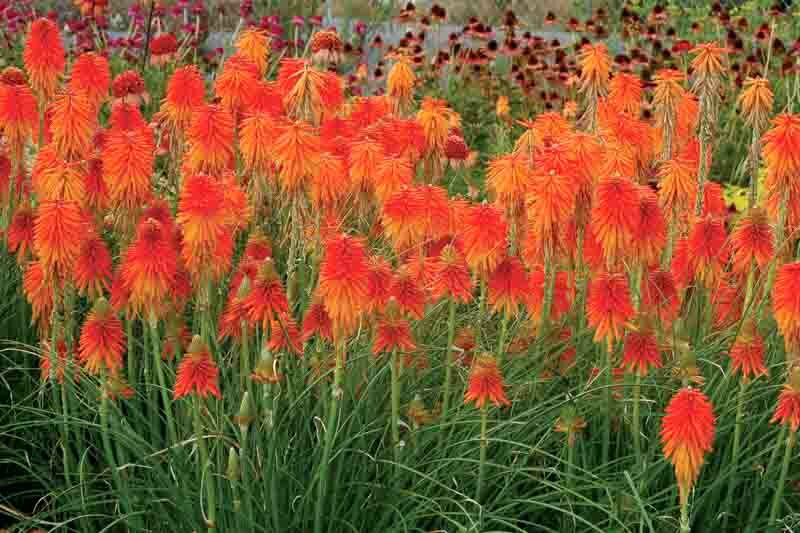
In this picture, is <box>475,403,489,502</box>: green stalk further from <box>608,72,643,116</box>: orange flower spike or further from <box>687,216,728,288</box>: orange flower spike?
<box>608,72,643,116</box>: orange flower spike

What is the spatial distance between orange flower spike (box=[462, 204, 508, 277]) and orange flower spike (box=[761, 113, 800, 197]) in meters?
0.64

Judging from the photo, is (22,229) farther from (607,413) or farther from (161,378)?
(607,413)

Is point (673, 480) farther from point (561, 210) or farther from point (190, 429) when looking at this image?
point (190, 429)

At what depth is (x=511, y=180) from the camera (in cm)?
290

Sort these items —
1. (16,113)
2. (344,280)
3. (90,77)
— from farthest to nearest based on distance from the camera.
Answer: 1. (90,77)
2. (16,113)
3. (344,280)

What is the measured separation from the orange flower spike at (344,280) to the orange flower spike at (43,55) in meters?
1.53

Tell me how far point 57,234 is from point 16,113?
0.88 m

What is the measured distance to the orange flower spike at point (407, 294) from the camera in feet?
8.77

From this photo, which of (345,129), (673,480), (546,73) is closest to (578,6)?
(546,73)

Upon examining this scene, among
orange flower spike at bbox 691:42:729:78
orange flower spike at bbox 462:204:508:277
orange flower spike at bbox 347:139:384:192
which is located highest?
orange flower spike at bbox 691:42:729:78

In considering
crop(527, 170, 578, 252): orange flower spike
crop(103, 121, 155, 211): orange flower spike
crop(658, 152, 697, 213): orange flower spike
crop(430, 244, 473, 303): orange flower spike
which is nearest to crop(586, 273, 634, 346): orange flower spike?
crop(527, 170, 578, 252): orange flower spike

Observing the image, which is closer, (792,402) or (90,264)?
(792,402)

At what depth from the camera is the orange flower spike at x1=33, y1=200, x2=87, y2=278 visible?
265 centimetres

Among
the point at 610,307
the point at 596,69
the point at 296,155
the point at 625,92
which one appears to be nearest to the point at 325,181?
the point at 296,155
